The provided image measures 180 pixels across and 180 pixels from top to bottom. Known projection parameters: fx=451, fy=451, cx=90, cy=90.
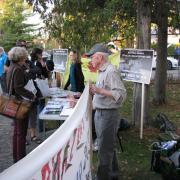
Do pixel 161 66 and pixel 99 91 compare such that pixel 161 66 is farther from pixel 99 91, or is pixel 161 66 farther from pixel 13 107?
pixel 99 91

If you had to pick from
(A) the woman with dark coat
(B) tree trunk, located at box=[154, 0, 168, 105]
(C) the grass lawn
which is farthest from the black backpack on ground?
(B) tree trunk, located at box=[154, 0, 168, 105]

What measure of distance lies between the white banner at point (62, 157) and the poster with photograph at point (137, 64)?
163 inches

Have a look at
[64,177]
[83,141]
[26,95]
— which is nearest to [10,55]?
[26,95]

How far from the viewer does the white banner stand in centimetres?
205

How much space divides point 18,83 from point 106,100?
1865mm

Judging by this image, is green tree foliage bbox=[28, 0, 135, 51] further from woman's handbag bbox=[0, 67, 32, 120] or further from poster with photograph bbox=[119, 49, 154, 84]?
woman's handbag bbox=[0, 67, 32, 120]

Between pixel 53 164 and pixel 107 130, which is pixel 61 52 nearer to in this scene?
pixel 107 130

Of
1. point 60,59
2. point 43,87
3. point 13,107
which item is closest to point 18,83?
point 13,107

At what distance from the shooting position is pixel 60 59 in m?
12.5

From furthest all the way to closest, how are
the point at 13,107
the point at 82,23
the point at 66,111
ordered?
the point at 82,23, the point at 66,111, the point at 13,107

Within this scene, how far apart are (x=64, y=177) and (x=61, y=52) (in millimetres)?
9837

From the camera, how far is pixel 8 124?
33.3ft

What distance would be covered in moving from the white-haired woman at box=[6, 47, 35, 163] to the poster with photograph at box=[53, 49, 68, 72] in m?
5.60

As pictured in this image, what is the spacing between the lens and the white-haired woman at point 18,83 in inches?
252
